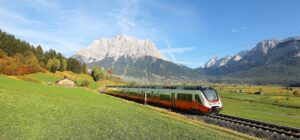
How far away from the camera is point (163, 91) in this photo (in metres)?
47.0

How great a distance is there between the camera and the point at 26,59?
128 m

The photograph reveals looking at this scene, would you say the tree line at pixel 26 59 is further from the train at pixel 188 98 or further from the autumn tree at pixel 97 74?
the train at pixel 188 98

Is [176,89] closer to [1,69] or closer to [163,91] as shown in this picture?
[163,91]

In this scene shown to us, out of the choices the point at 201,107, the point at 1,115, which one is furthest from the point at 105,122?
the point at 201,107

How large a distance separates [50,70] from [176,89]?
127m

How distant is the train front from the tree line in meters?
94.0

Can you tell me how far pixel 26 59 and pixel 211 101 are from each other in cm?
11374

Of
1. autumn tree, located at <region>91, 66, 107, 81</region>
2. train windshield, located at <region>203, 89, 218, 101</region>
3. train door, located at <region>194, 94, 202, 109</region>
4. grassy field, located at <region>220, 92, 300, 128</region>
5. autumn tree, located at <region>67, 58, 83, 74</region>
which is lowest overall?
grassy field, located at <region>220, 92, 300, 128</region>

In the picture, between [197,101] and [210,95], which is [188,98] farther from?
[210,95]

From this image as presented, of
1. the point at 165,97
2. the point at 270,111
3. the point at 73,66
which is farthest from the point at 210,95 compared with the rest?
the point at 73,66

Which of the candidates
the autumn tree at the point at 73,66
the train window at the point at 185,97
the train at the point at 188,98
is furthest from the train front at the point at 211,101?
the autumn tree at the point at 73,66

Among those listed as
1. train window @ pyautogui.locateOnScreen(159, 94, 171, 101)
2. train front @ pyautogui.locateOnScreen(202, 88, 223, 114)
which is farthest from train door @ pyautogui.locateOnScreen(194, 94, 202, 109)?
train window @ pyautogui.locateOnScreen(159, 94, 171, 101)

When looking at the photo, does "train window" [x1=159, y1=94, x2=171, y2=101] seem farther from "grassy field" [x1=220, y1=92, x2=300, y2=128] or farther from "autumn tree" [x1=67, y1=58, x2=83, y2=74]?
"autumn tree" [x1=67, y1=58, x2=83, y2=74]

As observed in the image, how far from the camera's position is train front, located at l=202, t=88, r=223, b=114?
3425 centimetres
